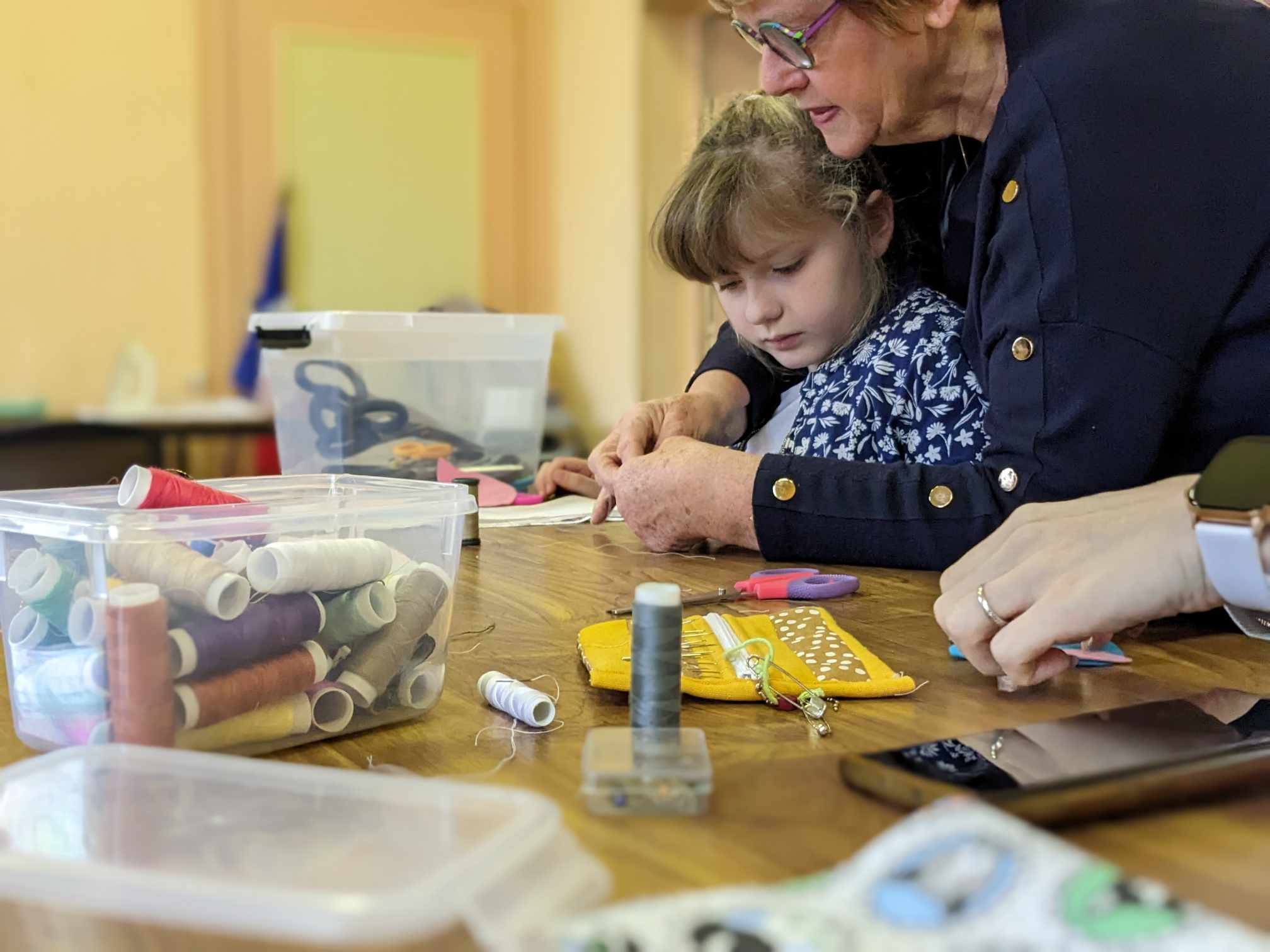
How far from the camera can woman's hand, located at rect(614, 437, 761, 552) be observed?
4.54 ft

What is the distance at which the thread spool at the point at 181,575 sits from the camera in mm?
657

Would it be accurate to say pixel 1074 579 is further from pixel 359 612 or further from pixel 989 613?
pixel 359 612

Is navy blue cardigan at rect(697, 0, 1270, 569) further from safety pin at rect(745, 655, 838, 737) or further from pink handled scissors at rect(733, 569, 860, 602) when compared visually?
safety pin at rect(745, 655, 838, 737)

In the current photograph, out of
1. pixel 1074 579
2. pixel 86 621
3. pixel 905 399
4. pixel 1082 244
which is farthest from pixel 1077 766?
pixel 905 399

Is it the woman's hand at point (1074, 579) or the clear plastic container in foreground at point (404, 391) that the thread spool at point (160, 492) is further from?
the clear plastic container in foreground at point (404, 391)

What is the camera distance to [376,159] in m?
4.94

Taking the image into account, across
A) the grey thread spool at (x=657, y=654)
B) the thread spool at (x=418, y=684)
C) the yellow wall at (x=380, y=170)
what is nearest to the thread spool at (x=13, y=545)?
the thread spool at (x=418, y=684)

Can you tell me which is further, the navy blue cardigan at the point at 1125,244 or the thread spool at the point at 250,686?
the navy blue cardigan at the point at 1125,244

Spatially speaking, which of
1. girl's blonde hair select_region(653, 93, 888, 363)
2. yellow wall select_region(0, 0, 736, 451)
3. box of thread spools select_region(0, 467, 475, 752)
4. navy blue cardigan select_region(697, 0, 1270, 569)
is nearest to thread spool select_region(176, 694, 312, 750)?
box of thread spools select_region(0, 467, 475, 752)

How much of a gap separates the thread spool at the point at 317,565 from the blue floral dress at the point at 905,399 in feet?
3.01

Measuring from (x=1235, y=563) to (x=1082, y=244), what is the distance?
474 millimetres

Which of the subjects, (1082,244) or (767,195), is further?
(767,195)

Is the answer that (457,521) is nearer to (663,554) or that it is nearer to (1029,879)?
(1029,879)

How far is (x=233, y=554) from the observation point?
27.3 inches
